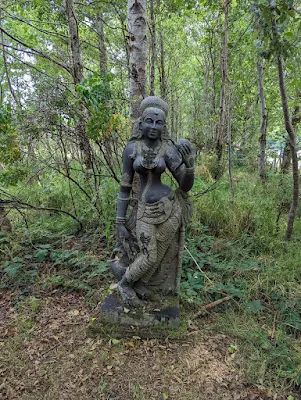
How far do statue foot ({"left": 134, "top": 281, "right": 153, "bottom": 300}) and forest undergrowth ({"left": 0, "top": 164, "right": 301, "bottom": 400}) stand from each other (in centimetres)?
52

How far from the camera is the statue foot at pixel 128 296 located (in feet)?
8.93

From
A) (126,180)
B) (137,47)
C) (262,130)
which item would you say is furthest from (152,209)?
(262,130)

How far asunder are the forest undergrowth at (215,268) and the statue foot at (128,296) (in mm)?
495

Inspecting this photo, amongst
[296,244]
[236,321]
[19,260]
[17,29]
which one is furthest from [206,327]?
[17,29]

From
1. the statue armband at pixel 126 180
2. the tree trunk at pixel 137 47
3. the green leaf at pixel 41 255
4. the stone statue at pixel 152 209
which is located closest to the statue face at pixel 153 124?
the stone statue at pixel 152 209

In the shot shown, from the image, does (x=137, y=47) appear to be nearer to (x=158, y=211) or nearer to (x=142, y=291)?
(x=158, y=211)

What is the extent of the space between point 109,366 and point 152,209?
147 centimetres

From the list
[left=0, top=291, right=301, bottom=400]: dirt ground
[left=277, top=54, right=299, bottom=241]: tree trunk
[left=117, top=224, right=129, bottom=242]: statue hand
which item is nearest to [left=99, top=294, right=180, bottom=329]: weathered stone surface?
[left=0, top=291, right=301, bottom=400]: dirt ground

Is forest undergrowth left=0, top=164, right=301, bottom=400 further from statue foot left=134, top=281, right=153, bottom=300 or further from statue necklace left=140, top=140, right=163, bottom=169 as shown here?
statue necklace left=140, top=140, right=163, bottom=169

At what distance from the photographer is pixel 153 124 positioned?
7.77 feet

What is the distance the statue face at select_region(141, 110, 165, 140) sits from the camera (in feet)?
7.75

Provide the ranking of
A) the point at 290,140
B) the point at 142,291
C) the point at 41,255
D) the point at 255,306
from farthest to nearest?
the point at 41,255, the point at 290,140, the point at 255,306, the point at 142,291

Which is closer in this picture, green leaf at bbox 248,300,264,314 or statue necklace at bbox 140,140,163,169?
statue necklace at bbox 140,140,163,169

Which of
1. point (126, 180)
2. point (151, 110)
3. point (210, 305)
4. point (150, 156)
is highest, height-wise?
point (151, 110)
